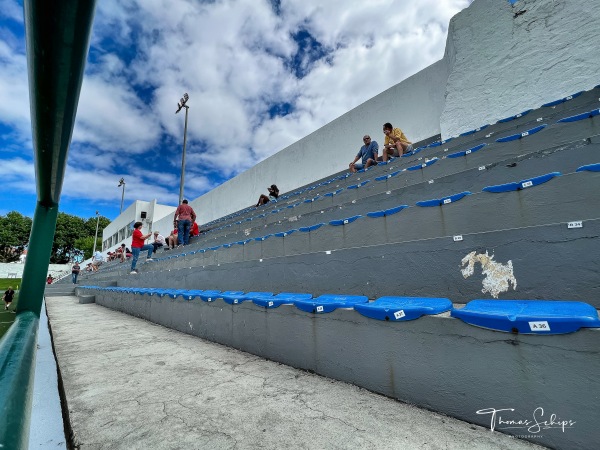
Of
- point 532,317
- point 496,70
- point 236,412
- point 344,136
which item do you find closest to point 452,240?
point 532,317

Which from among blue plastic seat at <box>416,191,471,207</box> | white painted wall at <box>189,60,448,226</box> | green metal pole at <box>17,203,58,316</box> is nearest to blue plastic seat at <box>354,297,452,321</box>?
blue plastic seat at <box>416,191,471,207</box>

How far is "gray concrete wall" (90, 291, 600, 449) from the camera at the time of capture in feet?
2.90

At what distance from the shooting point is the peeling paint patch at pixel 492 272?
146cm

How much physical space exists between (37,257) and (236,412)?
3.16 ft

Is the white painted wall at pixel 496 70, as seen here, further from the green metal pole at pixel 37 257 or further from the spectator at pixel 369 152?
the green metal pole at pixel 37 257

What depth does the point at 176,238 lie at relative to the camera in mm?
8523

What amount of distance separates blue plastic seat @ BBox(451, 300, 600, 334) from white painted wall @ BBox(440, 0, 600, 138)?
481 centimetres

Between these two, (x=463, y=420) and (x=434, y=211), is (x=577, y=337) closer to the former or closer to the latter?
(x=463, y=420)

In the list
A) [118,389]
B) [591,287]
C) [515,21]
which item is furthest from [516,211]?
[515,21]

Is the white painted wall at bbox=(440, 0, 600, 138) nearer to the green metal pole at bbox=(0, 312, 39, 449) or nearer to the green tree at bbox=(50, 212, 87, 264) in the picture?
the green metal pole at bbox=(0, 312, 39, 449)

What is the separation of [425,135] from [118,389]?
700 cm

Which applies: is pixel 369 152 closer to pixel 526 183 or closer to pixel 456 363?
pixel 526 183

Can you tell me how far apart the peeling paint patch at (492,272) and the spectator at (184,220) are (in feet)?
23.8

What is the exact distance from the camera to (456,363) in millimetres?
1115
